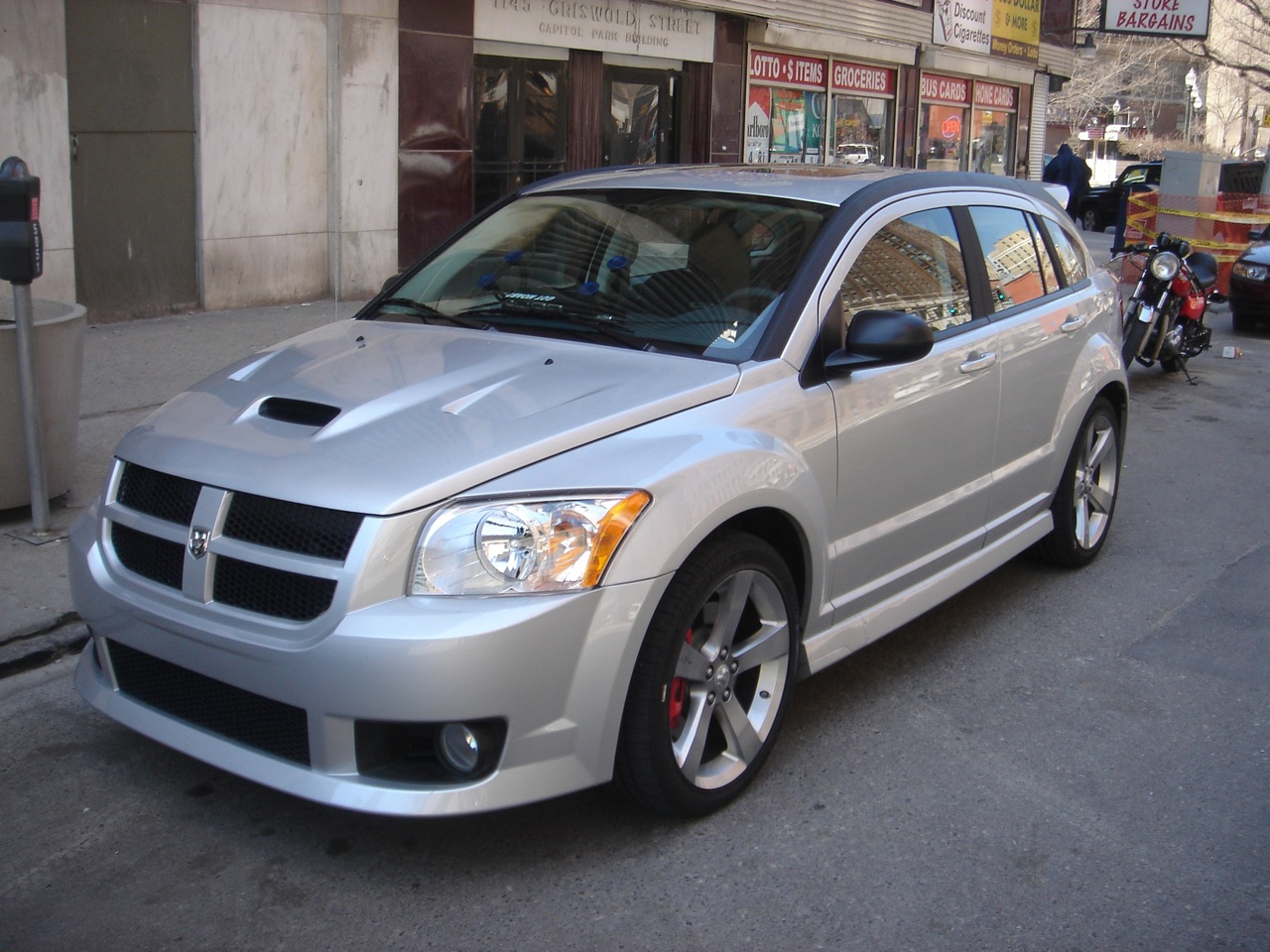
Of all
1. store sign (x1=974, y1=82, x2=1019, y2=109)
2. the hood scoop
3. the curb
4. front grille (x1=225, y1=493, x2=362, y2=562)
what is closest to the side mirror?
the hood scoop

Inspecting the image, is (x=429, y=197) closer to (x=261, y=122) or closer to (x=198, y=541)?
(x=261, y=122)

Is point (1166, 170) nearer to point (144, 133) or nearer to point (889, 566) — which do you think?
point (144, 133)

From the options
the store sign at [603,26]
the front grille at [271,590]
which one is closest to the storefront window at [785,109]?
the store sign at [603,26]

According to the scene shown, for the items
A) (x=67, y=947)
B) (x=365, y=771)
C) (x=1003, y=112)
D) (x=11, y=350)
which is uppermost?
(x=1003, y=112)

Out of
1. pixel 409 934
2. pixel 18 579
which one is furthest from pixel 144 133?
pixel 409 934

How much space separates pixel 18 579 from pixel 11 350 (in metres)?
1.07

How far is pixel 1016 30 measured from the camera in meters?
26.5

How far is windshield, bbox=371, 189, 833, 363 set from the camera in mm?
4195

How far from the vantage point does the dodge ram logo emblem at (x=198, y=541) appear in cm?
338

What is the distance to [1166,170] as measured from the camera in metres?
17.3

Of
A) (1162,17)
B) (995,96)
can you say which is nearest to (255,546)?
(995,96)

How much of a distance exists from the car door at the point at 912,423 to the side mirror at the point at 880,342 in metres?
0.07

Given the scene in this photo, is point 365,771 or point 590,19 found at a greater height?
point 590,19

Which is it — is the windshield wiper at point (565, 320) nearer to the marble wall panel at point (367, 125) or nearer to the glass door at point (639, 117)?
the marble wall panel at point (367, 125)
